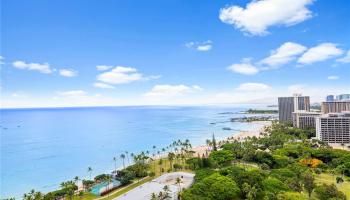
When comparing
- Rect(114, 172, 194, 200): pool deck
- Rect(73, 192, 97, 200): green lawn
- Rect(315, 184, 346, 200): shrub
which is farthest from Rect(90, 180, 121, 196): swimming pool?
Rect(315, 184, 346, 200): shrub

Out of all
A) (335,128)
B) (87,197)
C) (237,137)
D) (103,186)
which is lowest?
(87,197)

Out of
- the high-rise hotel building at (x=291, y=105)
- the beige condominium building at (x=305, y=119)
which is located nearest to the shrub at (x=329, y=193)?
the beige condominium building at (x=305, y=119)

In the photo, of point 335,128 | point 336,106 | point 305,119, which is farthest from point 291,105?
point 335,128

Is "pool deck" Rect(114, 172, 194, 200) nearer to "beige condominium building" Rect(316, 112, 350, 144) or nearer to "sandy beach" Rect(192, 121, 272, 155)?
"sandy beach" Rect(192, 121, 272, 155)

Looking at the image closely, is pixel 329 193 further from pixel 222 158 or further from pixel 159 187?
pixel 222 158

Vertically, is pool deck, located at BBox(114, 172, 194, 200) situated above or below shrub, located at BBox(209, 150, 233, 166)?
below

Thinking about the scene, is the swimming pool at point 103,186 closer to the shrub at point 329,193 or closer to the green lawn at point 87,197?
the green lawn at point 87,197
